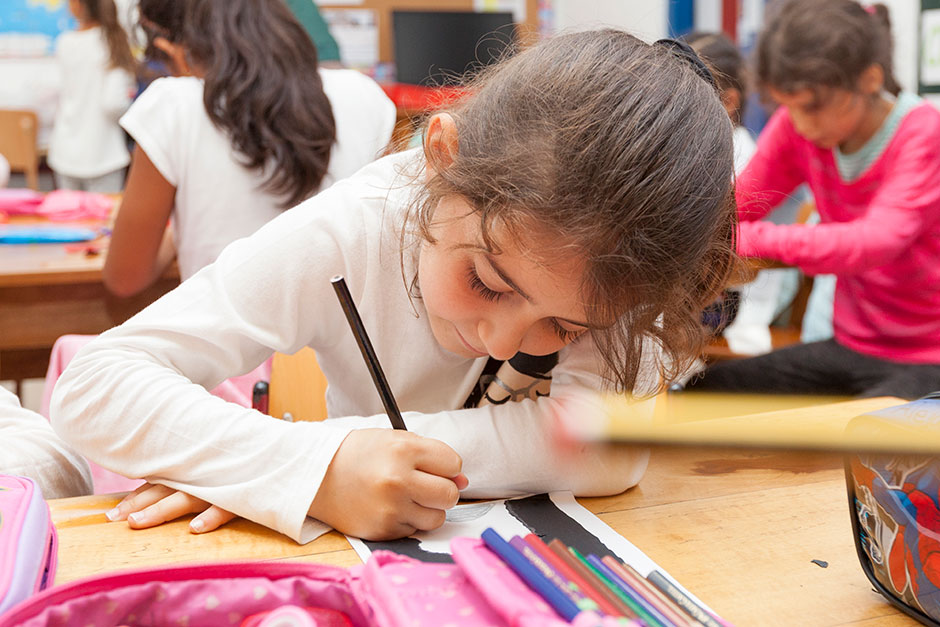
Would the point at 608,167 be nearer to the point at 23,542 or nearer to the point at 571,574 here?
the point at 571,574

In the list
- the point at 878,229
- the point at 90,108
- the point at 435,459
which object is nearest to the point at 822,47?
the point at 878,229

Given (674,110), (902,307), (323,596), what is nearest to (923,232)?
(902,307)

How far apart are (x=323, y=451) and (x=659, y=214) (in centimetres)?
27

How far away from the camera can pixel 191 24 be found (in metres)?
1.40

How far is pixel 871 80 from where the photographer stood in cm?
147

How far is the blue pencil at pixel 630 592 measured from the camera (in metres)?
0.41

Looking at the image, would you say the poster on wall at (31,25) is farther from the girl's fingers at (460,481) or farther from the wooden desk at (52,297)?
the girl's fingers at (460,481)

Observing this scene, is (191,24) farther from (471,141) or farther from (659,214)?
(659,214)

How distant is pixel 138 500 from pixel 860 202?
1340 millimetres

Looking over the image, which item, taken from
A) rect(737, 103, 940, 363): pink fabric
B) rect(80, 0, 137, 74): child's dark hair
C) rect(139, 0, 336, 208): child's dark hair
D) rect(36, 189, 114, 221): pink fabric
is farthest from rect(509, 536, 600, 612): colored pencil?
rect(80, 0, 137, 74): child's dark hair

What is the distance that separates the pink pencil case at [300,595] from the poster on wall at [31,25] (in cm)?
438

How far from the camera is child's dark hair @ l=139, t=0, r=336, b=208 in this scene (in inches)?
53.4

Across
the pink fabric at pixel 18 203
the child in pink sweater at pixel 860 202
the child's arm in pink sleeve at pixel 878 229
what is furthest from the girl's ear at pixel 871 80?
the pink fabric at pixel 18 203

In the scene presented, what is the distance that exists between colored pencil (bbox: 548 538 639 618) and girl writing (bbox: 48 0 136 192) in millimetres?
3554
